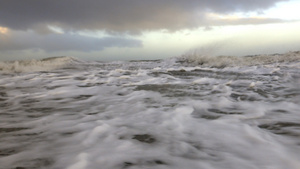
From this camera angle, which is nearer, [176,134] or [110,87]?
[176,134]

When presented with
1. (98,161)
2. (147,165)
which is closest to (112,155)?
(98,161)

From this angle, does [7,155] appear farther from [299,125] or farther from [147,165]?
[299,125]

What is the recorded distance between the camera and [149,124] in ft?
7.80

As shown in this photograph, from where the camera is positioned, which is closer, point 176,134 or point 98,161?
point 98,161

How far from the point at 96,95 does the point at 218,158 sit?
266 cm

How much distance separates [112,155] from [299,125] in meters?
1.75

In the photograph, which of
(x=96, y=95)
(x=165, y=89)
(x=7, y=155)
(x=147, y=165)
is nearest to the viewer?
(x=147, y=165)

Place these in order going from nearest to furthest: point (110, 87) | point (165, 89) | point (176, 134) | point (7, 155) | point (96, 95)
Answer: point (7, 155) → point (176, 134) → point (96, 95) → point (165, 89) → point (110, 87)

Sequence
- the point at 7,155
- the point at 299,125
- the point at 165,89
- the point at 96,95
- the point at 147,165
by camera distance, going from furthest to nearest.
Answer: the point at 165,89 → the point at 96,95 → the point at 299,125 → the point at 7,155 → the point at 147,165

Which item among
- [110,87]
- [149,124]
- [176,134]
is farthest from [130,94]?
[176,134]

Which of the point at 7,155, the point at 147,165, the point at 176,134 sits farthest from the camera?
the point at 176,134

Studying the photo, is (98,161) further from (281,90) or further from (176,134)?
(281,90)

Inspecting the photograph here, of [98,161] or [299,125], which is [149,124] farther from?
[299,125]

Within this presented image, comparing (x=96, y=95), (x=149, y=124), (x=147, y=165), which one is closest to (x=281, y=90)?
(x=149, y=124)
